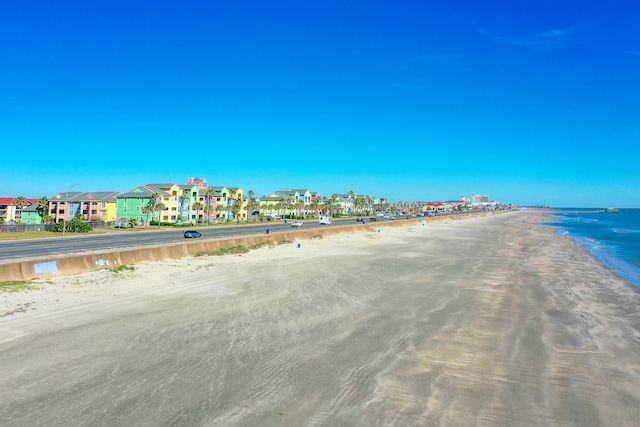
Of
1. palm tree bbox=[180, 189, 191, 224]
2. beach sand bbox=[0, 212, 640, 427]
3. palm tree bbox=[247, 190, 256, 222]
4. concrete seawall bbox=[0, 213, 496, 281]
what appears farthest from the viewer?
palm tree bbox=[247, 190, 256, 222]

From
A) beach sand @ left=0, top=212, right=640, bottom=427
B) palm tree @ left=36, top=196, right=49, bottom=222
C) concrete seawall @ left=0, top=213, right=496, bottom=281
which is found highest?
palm tree @ left=36, top=196, right=49, bottom=222

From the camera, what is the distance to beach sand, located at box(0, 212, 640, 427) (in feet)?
29.1

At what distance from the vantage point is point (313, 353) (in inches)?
490

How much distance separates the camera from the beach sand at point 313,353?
886cm

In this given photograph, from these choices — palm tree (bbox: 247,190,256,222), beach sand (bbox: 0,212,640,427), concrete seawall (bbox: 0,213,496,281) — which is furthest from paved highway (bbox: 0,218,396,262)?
palm tree (bbox: 247,190,256,222)

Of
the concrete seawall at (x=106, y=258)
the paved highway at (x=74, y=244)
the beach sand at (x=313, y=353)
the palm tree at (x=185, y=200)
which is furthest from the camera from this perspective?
the palm tree at (x=185, y=200)

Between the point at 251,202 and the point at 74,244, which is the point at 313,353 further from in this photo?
the point at 251,202

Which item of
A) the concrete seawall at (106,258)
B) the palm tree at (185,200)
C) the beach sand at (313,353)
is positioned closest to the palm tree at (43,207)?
the palm tree at (185,200)

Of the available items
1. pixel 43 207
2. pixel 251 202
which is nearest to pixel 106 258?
pixel 43 207

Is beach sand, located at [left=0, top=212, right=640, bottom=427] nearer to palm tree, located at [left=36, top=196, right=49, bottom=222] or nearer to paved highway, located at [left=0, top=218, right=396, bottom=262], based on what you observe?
paved highway, located at [left=0, top=218, right=396, bottom=262]

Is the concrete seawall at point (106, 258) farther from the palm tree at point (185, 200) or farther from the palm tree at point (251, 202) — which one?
the palm tree at point (251, 202)

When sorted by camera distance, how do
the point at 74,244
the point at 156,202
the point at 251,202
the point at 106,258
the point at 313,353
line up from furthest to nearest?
the point at 251,202, the point at 156,202, the point at 74,244, the point at 106,258, the point at 313,353

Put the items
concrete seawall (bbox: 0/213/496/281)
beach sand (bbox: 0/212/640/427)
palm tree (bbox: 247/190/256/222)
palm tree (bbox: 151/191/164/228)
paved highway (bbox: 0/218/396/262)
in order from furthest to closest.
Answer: palm tree (bbox: 247/190/256/222), palm tree (bbox: 151/191/164/228), paved highway (bbox: 0/218/396/262), concrete seawall (bbox: 0/213/496/281), beach sand (bbox: 0/212/640/427)

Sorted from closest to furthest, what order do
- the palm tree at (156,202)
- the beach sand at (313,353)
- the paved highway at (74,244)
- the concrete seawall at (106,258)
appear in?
1. the beach sand at (313,353)
2. the concrete seawall at (106,258)
3. the paved highway at (74,244)
4. the palm tree at (156,202)
